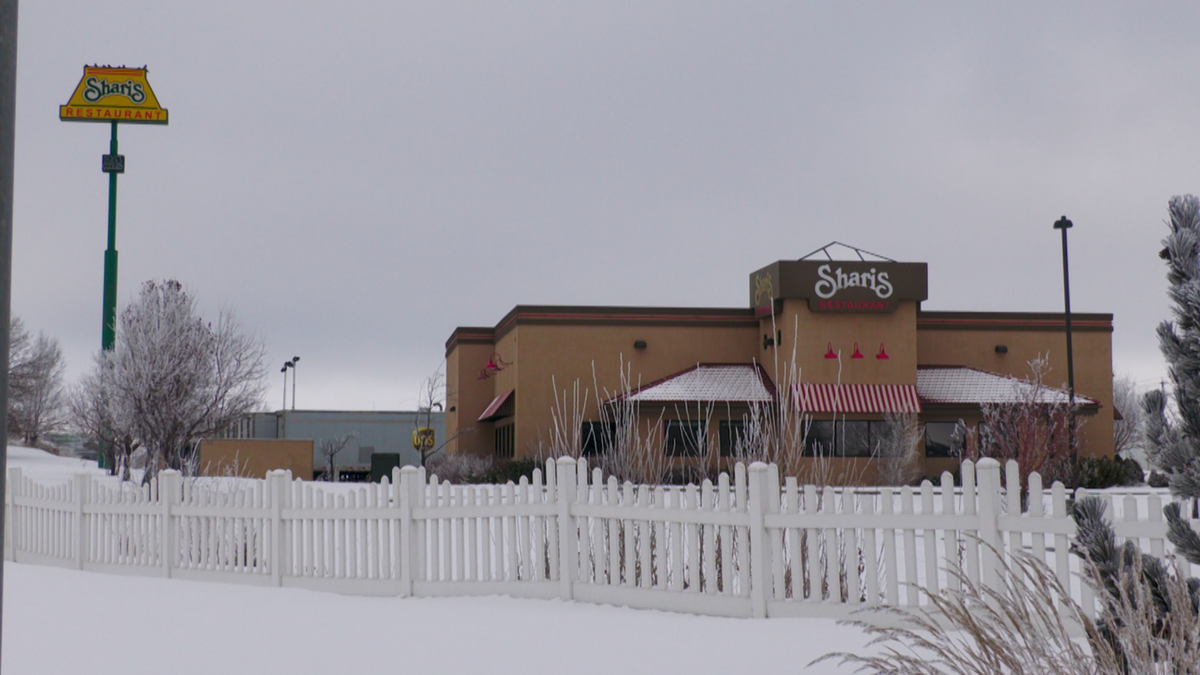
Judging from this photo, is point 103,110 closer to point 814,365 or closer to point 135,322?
point 135,322

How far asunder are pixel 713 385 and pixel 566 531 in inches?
945

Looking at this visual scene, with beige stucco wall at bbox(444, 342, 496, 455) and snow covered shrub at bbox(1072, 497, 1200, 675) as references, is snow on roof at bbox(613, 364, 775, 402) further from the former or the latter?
snow covered shrub at bbox(1072, 497, 1200, 675)

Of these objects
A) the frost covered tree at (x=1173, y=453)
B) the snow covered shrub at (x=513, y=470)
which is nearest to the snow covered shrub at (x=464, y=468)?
the snow covered shrub at (x=513, y=470)

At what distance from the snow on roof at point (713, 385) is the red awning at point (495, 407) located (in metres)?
4.58

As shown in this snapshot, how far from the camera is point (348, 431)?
2144 inches

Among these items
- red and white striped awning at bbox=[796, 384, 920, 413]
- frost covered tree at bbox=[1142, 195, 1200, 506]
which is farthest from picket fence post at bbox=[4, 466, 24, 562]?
red and white striped awning at bbox=[796, 384, 920, 413]

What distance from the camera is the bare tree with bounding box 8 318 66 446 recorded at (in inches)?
2208

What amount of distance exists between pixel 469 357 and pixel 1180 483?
37528 mm

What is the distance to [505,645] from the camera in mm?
8836

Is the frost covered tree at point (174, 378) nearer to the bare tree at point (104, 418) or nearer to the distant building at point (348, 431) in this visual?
the bare tree at point (104, 418)

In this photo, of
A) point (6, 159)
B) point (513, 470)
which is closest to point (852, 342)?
point (513, 470)

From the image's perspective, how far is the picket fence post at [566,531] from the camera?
10.5 metres

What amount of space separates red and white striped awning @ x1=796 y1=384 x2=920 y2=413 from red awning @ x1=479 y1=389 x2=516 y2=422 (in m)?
9.42

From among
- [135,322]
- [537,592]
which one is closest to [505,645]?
[537,592]
